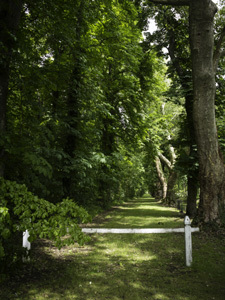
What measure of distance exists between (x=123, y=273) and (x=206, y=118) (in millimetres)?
6116

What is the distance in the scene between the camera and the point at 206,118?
8711 mm

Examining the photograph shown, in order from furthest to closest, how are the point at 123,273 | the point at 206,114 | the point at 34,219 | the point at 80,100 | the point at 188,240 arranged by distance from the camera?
the point at 80,100 → the point at 206,114 → the point at 188,240 → the point at 123,273 → the point at 34,219

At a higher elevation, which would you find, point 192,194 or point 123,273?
point 192,194

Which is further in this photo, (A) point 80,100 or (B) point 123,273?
(A) point 80,100

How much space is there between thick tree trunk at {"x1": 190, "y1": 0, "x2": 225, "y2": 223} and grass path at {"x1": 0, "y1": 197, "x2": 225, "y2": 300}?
1.39m

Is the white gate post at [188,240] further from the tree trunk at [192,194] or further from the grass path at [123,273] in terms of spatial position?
the tree trunk at [192,194]

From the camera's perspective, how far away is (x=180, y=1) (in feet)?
27.6

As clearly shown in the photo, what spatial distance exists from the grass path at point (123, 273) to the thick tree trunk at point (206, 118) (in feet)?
4.56

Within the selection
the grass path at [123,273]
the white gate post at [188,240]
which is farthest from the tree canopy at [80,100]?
the white gate post at [188,240]

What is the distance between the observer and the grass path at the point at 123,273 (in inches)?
164

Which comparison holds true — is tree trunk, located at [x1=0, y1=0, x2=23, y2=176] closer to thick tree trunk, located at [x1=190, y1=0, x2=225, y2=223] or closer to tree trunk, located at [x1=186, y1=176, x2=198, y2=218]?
thick tree trunk, located at [x1=190, y1=0, x2=225, y2=223]

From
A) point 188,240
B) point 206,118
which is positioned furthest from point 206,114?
point 188,240

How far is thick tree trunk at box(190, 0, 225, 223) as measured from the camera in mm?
8492

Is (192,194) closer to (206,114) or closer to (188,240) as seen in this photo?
(206,114)
